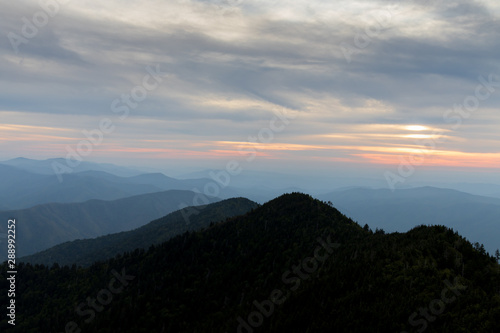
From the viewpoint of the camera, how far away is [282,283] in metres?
74.6

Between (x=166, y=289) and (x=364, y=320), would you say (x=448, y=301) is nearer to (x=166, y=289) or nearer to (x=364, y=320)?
(x=364, y=320)

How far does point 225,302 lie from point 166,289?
27.9 meters

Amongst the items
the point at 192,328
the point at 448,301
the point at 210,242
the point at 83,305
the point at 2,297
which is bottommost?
the point at 2,297

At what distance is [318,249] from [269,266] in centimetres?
1610

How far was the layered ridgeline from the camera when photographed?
41.2 m

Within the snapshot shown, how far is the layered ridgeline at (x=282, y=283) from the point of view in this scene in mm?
41188

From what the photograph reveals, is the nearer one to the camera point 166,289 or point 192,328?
point 192,328

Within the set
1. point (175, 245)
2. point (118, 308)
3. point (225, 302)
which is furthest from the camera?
point (175, 245)

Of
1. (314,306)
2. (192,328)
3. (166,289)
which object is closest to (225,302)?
(192,328)

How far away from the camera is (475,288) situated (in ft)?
143

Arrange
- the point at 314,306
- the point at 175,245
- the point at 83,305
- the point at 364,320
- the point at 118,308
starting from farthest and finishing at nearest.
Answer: the point at 175,245 → the point at 83,305 → the point at 118,308 → the point at 314,306 → the point at 364,320

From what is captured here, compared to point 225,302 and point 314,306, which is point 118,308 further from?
point 314,306

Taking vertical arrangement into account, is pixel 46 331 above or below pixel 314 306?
below

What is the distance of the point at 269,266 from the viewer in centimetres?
8950
